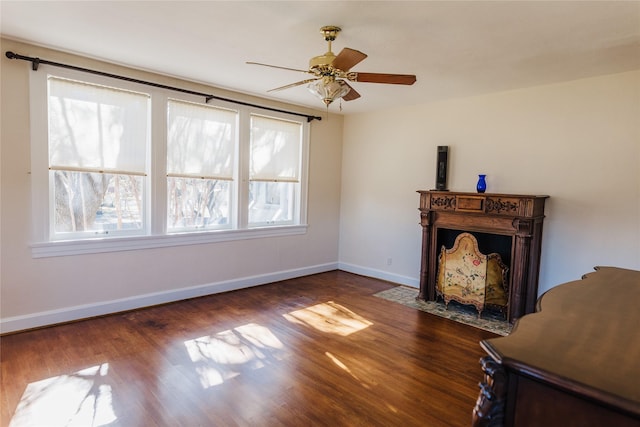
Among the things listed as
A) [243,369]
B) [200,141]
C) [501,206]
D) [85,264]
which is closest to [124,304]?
[85,264]

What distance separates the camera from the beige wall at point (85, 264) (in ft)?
10.1

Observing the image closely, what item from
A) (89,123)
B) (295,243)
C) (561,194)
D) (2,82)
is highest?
(2,82)

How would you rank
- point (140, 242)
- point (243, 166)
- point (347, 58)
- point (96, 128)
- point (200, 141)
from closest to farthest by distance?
point (347, 58) → point (96, 128) → point (140, 242) → point (200, 141) → point (243, 166)

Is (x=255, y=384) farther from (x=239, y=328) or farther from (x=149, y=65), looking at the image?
(x=149, y=65)

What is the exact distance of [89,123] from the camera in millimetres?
3453

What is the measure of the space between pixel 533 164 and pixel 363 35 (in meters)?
2.55

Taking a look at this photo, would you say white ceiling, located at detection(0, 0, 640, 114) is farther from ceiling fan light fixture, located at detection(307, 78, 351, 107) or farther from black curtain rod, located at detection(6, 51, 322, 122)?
ceiling fan light fixture, located at detection(307, 78, 351, 107)

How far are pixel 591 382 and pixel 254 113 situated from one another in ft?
14.6

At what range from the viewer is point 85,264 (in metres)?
3.49

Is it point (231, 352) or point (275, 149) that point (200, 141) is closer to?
point (275, 149)

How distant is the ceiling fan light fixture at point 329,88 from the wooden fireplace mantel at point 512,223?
209cm

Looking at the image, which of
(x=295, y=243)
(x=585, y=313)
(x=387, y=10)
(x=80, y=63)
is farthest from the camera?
(x=295, y=243)

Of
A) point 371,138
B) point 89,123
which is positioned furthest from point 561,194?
point 89,123

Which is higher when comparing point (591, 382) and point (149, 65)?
point (149, 65)
